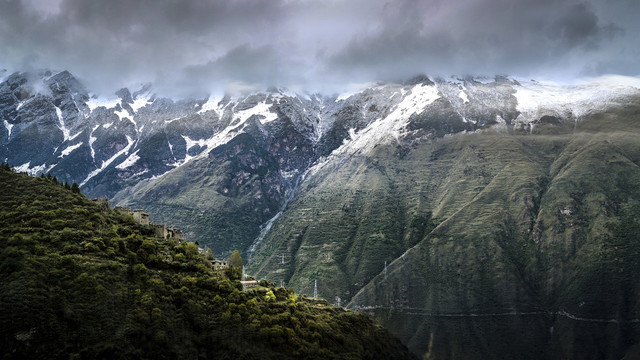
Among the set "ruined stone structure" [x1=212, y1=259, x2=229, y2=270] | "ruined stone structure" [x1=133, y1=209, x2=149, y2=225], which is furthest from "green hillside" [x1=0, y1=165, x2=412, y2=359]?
"ruined stone structure" [x1=133, y1=209, x2=149, y2=225]

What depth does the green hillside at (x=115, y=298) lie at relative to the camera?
5778 centimetres

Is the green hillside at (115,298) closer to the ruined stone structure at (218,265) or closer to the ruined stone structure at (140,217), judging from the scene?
the ruined stone structure at (218,265)

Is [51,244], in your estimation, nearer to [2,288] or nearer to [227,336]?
[2,288]

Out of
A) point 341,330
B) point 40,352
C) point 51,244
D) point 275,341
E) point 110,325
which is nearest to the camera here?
point 40,352

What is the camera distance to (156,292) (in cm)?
7131

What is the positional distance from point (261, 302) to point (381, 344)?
41384 millimetres

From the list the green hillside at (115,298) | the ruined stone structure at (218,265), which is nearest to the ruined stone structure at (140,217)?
the green hillside at (115,298)

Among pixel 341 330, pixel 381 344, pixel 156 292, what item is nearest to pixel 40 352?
pixel 156 292

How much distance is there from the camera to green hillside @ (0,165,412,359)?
5778 centimetres

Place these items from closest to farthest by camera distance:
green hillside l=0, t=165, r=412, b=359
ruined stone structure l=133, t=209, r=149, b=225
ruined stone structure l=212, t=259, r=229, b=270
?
green hillside l=0, t=165, r=412, b=359 < ruined stone structure l=212, t=259, r=229, b=270 < ruined stone structure l=133, t=209, r=149, b=225

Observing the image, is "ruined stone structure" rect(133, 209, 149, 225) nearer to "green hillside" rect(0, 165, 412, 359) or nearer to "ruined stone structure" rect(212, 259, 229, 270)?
"green hillside" rect(0, 165, 412, 359)

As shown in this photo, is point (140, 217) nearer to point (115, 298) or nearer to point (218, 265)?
point (218, 265)

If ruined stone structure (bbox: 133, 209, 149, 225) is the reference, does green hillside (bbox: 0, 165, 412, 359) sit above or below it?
below

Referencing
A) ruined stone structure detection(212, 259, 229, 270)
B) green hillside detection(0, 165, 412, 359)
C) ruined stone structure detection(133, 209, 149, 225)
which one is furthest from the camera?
ruined stone structure detection(133, 209, 149, 225)
